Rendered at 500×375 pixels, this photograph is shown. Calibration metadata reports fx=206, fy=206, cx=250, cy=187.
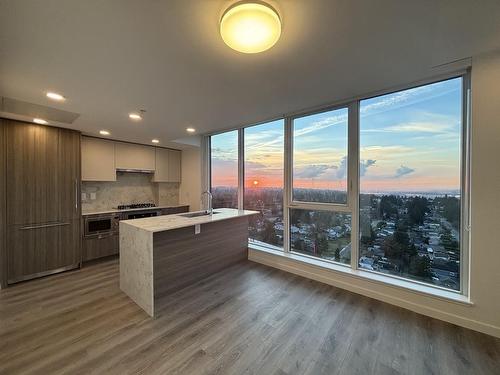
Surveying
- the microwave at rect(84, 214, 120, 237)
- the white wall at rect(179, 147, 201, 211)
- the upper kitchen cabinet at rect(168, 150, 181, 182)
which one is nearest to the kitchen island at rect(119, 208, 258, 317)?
the microwave at rect(84, 214, 120, 237)

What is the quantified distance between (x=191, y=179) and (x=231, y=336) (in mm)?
3897

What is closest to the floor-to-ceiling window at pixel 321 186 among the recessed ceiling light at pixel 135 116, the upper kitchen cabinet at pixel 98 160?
the recessed ceiling light at pixel 135 116

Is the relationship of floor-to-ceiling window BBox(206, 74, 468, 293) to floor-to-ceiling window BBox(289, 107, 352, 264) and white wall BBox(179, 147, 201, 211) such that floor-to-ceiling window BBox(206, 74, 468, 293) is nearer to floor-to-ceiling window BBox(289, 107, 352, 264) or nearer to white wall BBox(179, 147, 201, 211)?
floor-to-ceiling window BBox(289, 107, 352, 264)

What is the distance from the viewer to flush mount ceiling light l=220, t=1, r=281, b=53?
3.90ft

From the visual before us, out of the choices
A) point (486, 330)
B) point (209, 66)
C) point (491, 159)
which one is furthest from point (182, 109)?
point (486, 330)

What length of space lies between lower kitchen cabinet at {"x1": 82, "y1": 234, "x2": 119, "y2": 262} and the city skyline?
3269mm

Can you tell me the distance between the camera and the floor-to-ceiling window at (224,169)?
171 inches

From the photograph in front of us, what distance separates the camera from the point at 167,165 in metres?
5.18

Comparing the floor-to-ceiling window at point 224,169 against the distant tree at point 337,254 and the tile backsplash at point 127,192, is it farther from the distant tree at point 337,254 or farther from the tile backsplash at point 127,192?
the distant tree at point 337,254

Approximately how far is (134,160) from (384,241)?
4877 mm

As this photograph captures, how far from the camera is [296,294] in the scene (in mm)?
2656

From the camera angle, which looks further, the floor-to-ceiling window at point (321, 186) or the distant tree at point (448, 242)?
the floor-to-ceiling window at point (321, 186)

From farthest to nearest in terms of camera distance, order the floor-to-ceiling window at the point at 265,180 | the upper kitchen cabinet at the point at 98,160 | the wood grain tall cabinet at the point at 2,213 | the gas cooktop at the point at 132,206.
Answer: the gas cooktop at the point at 132,206, the upper kitchen cabinet at the point at 98,160, the floor-to-ceiling window at the point at 265,180, the wood grain tall cabinet at the point at 2,213

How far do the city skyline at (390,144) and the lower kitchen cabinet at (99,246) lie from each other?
3269mm
